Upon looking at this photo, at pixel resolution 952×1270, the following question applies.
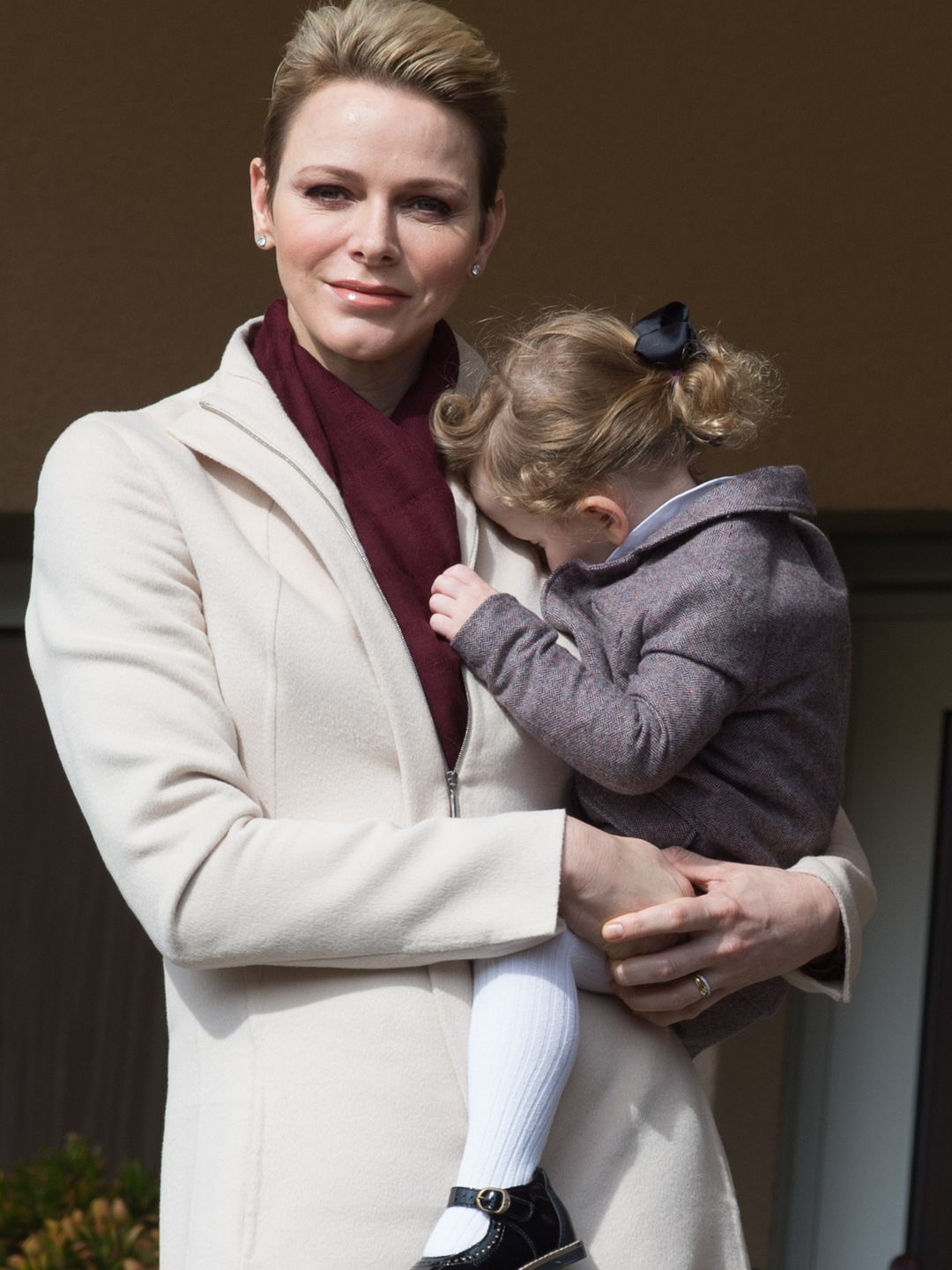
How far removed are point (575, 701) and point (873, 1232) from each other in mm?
2471

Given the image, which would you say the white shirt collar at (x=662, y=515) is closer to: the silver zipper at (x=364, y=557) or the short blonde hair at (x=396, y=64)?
the silver zipper at (x=364, y=557)

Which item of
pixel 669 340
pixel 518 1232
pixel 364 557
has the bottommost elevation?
pixel 518 1232

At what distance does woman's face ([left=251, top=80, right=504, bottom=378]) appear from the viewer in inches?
78.8

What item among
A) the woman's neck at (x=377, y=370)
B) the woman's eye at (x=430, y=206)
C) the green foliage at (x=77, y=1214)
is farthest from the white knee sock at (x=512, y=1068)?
the green foliage at (x=77, y=1214)

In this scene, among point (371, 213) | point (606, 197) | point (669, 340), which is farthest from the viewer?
point (606, 197)

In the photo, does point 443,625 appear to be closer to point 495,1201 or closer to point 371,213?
point 371,213

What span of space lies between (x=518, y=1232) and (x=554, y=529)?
2.59 ft

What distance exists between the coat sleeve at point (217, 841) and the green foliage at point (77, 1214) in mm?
2102

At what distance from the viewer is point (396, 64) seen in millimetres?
2020

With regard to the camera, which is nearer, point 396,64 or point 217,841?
point 217,841

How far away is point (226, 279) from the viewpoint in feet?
13.9

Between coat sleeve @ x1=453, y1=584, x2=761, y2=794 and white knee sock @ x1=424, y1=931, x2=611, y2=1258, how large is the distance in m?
0.20

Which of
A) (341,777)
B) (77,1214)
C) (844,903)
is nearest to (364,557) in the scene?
(341,777)

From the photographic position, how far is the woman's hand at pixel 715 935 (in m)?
1.83
